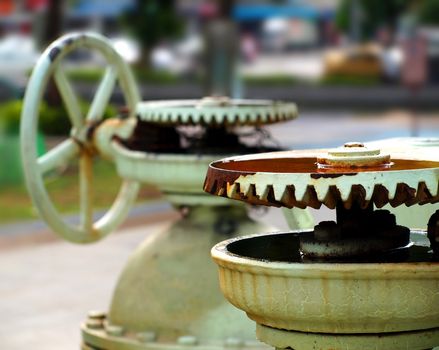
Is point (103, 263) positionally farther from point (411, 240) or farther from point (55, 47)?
point (411, 240)

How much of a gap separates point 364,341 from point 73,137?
337cm

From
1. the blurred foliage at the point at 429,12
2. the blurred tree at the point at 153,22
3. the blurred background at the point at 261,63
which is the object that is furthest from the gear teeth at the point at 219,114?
the blurred foliage at the point at 429,12

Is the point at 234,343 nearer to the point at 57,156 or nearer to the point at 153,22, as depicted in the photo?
the point at 57,156

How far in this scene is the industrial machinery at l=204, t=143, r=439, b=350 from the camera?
3.29m

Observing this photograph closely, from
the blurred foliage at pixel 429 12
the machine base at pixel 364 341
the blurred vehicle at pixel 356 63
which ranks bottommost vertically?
the blurred vehicle at pixel 356 63

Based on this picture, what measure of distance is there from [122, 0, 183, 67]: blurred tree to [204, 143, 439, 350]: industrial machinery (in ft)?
118

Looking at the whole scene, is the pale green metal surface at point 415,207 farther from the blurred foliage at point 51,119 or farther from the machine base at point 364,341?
the blurred foliage at point 51,119

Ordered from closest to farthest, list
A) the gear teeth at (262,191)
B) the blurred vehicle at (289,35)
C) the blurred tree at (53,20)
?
the gear teeth at (262,191) → the blurred tree at (53,20) → the blurred vehicle at (289,35)

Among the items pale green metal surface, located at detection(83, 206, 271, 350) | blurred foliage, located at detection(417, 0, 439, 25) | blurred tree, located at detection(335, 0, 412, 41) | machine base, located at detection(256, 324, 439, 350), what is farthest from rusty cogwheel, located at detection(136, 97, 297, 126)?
blurred foliage, located at detection(417, 0, 439, 25)

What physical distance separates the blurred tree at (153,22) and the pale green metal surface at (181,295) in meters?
33.4

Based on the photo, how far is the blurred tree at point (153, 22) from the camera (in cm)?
3933

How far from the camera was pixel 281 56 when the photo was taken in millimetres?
65688

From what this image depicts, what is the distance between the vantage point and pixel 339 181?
10.8 feet

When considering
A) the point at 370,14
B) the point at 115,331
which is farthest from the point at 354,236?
the point at 370,14
